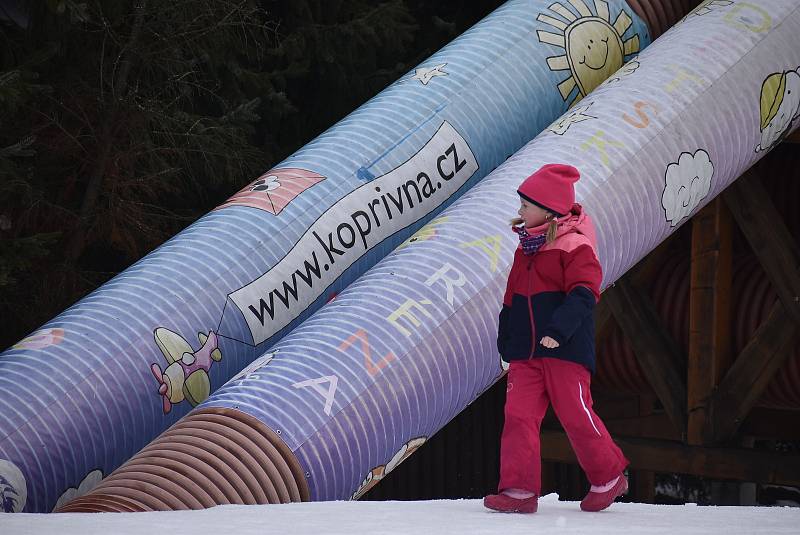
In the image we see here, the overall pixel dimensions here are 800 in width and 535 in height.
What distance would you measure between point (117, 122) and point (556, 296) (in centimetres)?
420

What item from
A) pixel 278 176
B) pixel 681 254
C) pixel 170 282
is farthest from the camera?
pixel 681 254

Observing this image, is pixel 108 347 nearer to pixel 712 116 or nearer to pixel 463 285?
pixel 463 285

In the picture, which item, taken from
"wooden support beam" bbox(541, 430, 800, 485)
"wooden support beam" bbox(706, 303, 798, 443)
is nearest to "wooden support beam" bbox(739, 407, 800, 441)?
"wooden support beam" bbox(541, 430, 800, 485)

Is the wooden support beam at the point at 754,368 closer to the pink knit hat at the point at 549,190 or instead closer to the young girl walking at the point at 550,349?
the young girl walking at the point at 550,349

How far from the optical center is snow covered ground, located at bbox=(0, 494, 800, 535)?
3.22 metres

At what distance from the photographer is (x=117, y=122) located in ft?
24.2

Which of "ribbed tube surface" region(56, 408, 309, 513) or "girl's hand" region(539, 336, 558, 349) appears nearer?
"girl's hand" region(539, 336, 558, 349)

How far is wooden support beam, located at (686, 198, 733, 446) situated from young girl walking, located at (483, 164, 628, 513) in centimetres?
396

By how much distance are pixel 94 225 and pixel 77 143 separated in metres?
0.50

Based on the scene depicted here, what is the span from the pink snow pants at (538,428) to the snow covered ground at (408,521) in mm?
126

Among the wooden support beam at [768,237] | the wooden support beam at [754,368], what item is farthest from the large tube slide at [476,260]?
the wooden support beam at [754,368]

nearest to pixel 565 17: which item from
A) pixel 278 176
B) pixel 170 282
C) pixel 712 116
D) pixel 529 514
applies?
pixel 712 116

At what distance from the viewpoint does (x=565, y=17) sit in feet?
21.4

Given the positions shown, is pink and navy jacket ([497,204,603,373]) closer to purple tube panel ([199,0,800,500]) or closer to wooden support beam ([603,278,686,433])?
purple tube panel ([199,0,800,500])
